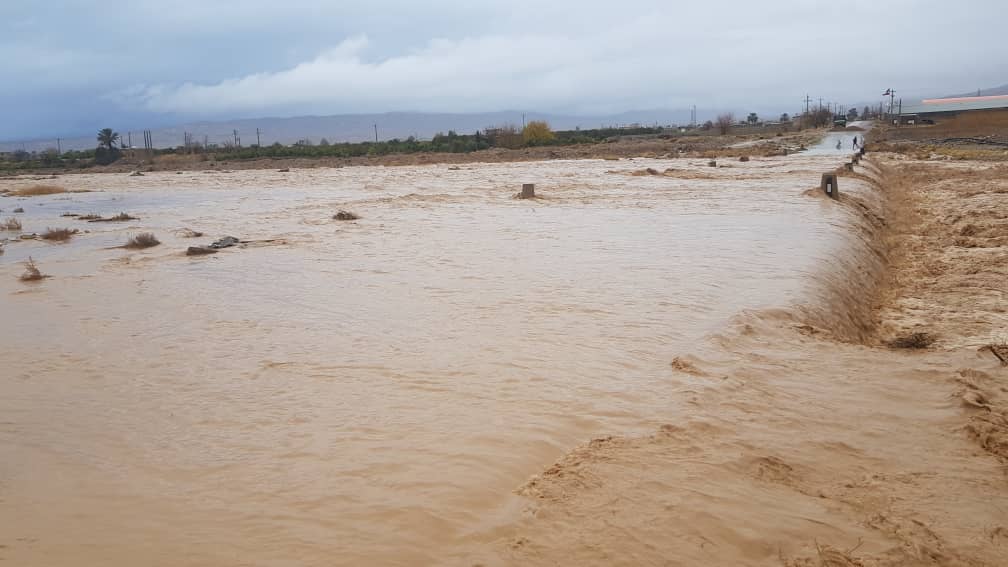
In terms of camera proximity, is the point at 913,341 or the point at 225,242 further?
the point at 225,242

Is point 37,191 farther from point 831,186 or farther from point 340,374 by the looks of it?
point 340,374

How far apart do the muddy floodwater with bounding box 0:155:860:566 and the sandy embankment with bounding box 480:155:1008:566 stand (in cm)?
31

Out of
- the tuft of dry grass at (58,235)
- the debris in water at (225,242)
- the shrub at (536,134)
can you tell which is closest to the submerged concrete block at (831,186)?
the debris in water at (225,242)

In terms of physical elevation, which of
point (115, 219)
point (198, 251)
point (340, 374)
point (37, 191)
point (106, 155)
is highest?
point (106, 155)

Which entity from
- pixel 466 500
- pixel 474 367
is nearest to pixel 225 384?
pixel 474 367

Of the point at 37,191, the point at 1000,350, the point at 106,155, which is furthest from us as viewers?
the point at 106,155

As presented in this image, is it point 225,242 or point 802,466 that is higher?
point 225,242

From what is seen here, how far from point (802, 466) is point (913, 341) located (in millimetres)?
3718

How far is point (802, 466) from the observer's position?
14.4 ft

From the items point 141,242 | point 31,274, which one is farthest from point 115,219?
point 31,274

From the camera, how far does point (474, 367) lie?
621cm

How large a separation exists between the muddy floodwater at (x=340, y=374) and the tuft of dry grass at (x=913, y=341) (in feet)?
3.61

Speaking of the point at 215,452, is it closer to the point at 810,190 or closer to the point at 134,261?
the point at 134,261

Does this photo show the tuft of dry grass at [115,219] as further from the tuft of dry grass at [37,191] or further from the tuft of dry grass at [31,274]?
the tuft of dry grass at [37,191]
